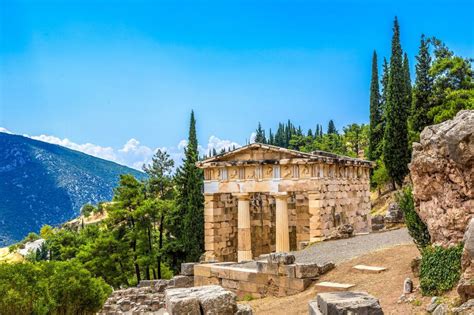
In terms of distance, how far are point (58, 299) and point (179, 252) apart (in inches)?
523

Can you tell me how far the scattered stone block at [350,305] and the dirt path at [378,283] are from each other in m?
2.47

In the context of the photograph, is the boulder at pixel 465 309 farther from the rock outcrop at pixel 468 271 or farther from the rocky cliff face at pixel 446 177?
the rocky cliff face at pixel 446 177

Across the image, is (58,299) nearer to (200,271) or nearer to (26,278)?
(26,278)

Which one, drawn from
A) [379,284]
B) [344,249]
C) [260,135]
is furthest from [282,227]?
[260,135]

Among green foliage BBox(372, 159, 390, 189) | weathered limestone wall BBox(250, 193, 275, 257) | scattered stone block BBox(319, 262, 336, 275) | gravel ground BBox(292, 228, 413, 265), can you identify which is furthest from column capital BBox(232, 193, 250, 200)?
green foliage BBox(372, 159, 390, 189)

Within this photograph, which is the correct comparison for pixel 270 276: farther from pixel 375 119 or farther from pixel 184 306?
pixel 375 119

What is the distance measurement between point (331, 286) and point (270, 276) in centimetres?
309

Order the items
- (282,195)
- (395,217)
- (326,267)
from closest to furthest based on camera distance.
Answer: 1. (326,267)
2. (282,195)
3. (395,217)

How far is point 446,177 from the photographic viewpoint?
33.7 ft

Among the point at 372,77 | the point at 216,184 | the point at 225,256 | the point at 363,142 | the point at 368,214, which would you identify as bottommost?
the point at 225,256

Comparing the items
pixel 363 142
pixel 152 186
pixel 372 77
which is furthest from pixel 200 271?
pixel 363 142

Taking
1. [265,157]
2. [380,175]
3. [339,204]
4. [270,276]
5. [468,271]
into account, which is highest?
[380,175]

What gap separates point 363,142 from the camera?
2854 inches

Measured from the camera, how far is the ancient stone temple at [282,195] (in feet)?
80.1
